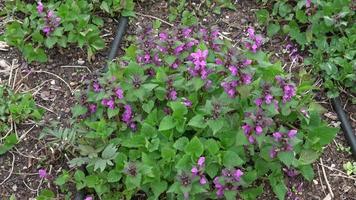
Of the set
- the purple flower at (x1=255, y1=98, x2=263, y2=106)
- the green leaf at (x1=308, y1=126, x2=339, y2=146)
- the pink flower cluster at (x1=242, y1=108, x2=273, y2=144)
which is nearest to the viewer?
the pink flower cluster at (x1=242, y1=108, x2=273, y2=144)

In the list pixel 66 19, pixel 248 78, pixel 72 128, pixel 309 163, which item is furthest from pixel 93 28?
pixel 309 163

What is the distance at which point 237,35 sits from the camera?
4.32 m

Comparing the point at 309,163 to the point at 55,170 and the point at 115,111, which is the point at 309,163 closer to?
the point at 115,111

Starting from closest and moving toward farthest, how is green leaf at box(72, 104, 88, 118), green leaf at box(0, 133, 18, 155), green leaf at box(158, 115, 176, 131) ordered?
1. green leaf at box(158, 115, 176, 131)
2. green leaf at box(72, 104, 88, 118)
3. green leaf at box(0, 133, 18, 155)

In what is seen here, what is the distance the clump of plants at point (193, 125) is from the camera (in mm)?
2998

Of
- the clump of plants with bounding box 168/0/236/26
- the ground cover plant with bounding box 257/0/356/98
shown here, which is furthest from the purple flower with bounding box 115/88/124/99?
the ground cover plant with bounding box 257/0/356/98

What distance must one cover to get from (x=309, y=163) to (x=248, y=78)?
2.44 ft

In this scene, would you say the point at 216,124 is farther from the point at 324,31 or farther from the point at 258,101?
the point at 324,31

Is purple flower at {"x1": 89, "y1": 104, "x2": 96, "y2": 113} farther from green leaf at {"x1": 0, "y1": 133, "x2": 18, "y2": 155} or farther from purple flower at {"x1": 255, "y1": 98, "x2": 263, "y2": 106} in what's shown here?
purple flower at {"x1": 255, "y1": 98, "x2": 263, "y2": 106}

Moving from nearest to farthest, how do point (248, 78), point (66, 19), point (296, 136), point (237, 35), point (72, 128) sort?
1. point (248, 78)
2. point (296, 136)
3. point (72, 128)
4. point (66, 19)
5. point (237, 35)

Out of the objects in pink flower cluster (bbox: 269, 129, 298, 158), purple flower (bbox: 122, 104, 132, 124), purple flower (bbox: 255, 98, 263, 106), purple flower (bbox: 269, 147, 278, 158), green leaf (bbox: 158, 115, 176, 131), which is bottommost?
purple flower (bbox: 122, 104, 132, 124)

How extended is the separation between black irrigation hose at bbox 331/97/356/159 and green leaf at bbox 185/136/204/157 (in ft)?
3.91

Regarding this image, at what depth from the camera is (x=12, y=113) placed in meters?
3.65

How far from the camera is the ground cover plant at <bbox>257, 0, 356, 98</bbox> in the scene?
12.7 ft
